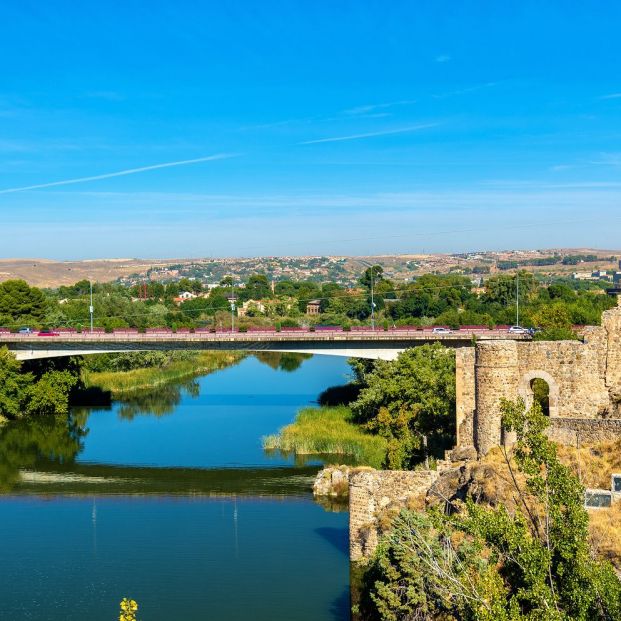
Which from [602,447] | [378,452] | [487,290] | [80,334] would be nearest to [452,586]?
[602,447]

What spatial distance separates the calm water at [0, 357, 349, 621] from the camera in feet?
74.6

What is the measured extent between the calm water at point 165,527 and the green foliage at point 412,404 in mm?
3925

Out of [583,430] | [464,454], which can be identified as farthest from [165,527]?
[583,430]

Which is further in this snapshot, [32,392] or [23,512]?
[32,392]

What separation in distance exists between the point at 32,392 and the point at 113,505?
73.8 feet

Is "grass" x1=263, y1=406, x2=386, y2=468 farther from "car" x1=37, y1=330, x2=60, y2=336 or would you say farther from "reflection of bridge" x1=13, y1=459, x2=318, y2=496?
"car" x1=37, y1=330, x2=60, y2=336

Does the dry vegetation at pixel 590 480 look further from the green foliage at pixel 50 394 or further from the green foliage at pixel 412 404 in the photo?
the green foliage at pixel 50 394

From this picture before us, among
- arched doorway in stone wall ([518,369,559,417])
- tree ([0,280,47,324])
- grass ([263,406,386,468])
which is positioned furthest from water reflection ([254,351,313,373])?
arched doorway in stone wall ([518,369,559,417])

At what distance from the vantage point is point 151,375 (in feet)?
223

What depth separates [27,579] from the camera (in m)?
24.1

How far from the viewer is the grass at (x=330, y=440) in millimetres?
37844

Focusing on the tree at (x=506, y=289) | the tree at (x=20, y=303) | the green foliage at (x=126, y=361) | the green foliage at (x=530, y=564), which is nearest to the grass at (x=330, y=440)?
the green foliage at (x=530, y=564)

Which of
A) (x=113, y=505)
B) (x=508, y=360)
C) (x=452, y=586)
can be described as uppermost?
(x=508, y=360)

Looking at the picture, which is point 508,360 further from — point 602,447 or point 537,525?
point 537,525
